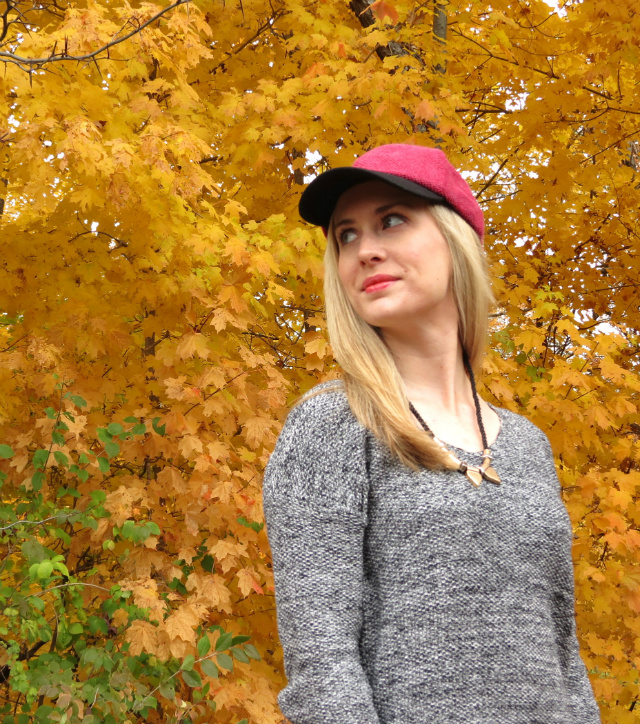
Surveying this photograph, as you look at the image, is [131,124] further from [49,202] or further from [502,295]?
[502,295]

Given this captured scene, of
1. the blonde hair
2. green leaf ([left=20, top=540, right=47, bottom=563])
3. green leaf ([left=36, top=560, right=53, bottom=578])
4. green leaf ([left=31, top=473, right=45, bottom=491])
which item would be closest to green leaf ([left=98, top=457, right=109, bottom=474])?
green leaf ([left=31, top=473, right=45, bottom=491])

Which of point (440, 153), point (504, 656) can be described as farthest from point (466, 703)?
point (440, 153)

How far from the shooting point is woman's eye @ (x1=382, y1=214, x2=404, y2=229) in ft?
4.57

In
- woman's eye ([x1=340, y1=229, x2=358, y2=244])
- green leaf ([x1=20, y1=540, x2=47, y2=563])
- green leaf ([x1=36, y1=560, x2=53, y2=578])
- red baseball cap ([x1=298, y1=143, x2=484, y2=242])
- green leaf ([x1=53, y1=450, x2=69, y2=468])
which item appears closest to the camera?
red baseball cap ([x1=298, y1=143, x2=484, y2=242])

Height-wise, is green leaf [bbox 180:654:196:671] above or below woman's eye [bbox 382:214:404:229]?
below

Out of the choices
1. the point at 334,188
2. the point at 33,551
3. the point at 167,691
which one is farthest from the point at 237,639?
the point at 334,188

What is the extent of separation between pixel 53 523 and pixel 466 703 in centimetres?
229

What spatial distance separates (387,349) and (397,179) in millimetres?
346

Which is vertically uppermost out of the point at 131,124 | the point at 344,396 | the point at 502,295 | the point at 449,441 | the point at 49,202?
the point at 131,124

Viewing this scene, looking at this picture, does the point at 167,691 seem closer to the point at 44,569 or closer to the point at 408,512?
the point at 44,569

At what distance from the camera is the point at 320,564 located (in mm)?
1096

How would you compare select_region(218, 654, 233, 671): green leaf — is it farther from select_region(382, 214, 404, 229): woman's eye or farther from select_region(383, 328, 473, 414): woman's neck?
select_region(382, 214, 404, 229): woman's eye

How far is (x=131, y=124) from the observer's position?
3162 mm

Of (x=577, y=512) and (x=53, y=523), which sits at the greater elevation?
(x=53, y=523)
